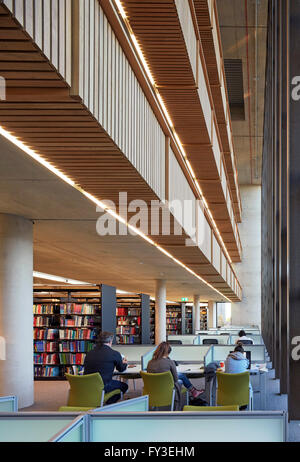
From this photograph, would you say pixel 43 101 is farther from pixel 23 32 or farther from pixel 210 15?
pixel 210 15

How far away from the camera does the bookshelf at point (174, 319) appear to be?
2923 cm

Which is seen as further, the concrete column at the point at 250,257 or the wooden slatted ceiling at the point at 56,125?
the concrete column at the point at 250,257

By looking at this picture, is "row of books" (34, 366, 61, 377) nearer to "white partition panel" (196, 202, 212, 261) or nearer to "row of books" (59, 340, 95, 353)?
"row of books" (59, 340, 95, 353)

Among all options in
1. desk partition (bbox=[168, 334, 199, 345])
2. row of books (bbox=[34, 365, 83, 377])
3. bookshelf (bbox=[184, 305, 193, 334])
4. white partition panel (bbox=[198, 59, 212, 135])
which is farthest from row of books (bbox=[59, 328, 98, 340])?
bookshelf (bbox=[184, 305, 193, 334])

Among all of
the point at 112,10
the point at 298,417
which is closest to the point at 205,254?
the point at 298,417

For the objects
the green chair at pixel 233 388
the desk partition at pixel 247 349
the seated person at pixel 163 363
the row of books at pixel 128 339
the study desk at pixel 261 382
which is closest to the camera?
the green chair at pixel 233 388

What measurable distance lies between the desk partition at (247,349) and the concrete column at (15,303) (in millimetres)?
3810

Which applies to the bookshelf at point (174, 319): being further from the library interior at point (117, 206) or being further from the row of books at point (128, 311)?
the library interior at point (117, 206)

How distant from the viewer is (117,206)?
630 centimetres

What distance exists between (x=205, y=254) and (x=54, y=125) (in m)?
7.45

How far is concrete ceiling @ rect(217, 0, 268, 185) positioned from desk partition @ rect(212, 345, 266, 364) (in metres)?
8.13

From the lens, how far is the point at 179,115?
25.1ft

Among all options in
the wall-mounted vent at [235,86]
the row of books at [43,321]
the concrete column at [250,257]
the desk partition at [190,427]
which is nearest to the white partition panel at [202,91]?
the desk partition at [190,427]

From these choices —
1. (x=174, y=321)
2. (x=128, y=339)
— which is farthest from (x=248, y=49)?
(x=174, y=321)
